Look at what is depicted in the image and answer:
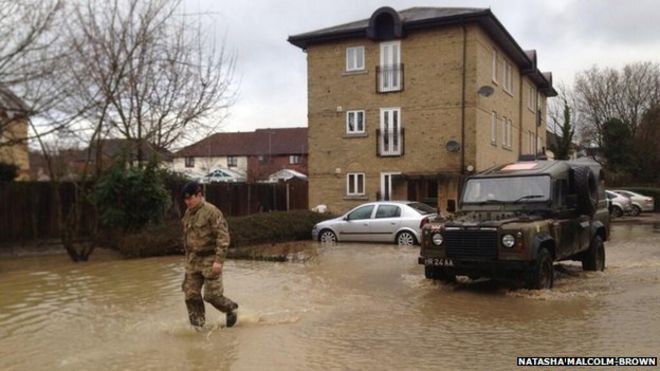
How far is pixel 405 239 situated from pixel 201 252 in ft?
35.1

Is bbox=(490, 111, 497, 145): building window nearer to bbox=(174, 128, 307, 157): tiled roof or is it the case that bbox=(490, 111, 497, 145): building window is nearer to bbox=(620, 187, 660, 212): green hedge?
bbox=(620, 187, 660, 212): green hedge

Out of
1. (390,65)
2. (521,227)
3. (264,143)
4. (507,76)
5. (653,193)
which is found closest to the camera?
(521,227)

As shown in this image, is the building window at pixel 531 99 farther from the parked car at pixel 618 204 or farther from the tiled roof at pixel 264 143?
the tiled roof at pixel 264 143

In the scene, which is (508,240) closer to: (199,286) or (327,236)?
(199,286)

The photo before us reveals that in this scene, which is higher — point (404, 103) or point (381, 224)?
point (404, 103)

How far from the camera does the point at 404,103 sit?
2642 cm

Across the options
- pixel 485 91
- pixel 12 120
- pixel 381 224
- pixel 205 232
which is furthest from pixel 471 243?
pixel 485 91

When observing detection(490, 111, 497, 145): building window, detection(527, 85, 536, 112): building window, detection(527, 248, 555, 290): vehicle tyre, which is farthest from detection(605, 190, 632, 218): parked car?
detection(527, 248, 555, 290): vehicle tyre

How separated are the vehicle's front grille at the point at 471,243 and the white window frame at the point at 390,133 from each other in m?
17.2

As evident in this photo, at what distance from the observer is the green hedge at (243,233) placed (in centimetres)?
1550

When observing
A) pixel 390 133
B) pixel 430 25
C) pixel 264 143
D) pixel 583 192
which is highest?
pixel 430 25

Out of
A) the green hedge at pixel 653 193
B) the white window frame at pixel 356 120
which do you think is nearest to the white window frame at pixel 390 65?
the white window frame at pixel 356 120

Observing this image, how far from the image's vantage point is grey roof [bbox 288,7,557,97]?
24812mm

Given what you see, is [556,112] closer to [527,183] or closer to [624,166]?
[624,166]
